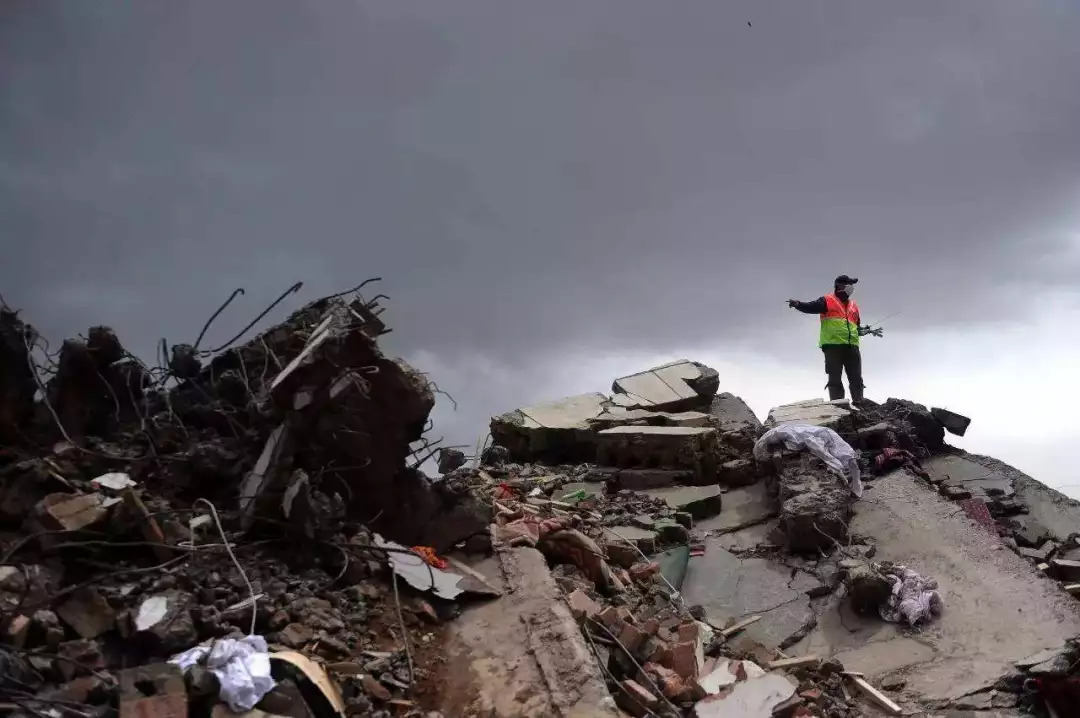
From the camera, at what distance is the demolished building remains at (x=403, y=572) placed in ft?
9.96

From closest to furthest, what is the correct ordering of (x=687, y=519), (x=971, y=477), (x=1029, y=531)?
(x=687, y=519) → (x=1029, y=531) → (x=971, y=477)

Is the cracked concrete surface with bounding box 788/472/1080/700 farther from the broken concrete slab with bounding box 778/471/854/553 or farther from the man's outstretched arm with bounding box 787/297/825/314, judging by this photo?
the man's outstretched arm with bounding box 787/297/825/314

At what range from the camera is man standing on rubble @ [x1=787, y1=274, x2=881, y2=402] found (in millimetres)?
9938

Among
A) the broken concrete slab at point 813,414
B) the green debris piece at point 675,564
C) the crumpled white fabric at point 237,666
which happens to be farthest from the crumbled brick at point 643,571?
the broken concrete slab at point 813,414

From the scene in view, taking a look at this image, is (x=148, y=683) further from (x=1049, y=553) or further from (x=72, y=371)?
(x=1049, y=553)

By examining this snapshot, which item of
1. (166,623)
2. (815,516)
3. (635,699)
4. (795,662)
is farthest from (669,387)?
(166,623)

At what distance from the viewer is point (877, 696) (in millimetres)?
4613

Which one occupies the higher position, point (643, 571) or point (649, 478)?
point (649, 478)

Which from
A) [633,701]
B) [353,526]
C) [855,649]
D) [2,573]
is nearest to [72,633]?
[2,573]

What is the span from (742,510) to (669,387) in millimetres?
3021

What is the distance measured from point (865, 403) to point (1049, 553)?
3.05 metres

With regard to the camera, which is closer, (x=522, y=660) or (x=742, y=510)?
(x=522, y=660)

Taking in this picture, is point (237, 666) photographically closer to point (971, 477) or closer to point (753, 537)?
point (753, 537)

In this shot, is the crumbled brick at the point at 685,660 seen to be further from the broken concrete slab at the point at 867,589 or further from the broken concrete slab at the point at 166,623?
the broken concrete slab at the point at 166,623
